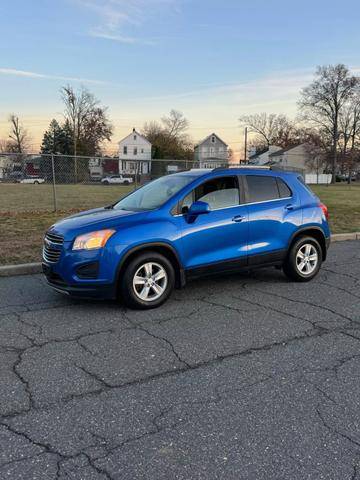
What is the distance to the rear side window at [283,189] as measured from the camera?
640cm

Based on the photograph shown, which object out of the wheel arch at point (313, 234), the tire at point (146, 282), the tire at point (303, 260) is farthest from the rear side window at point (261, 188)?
the tire at point (146, 282)

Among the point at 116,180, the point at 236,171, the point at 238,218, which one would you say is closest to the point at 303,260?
the point at 238,218

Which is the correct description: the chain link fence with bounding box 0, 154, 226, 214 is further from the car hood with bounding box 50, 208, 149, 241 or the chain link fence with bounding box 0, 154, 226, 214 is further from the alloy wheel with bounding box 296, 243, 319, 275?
the car hood with bounding box 50, 208, 149, 241

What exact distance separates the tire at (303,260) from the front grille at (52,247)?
328 centimetres

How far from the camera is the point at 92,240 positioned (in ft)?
16.0

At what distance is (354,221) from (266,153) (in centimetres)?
8844

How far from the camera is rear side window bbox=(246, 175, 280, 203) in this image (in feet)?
19.9

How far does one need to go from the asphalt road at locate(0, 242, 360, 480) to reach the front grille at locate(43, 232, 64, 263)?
616mm

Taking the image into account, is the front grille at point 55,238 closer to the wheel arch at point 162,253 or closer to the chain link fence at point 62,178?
the wheel arch at point 162,253

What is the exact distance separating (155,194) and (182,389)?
3.15m

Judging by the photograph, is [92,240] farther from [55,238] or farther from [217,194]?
[217,194]

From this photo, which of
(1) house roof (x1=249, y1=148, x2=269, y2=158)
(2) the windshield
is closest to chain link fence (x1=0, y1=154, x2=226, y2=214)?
(2) the windshield

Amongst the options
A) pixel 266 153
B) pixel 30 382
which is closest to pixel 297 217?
pixel 30 382

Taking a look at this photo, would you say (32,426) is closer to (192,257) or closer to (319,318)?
(192,257)
